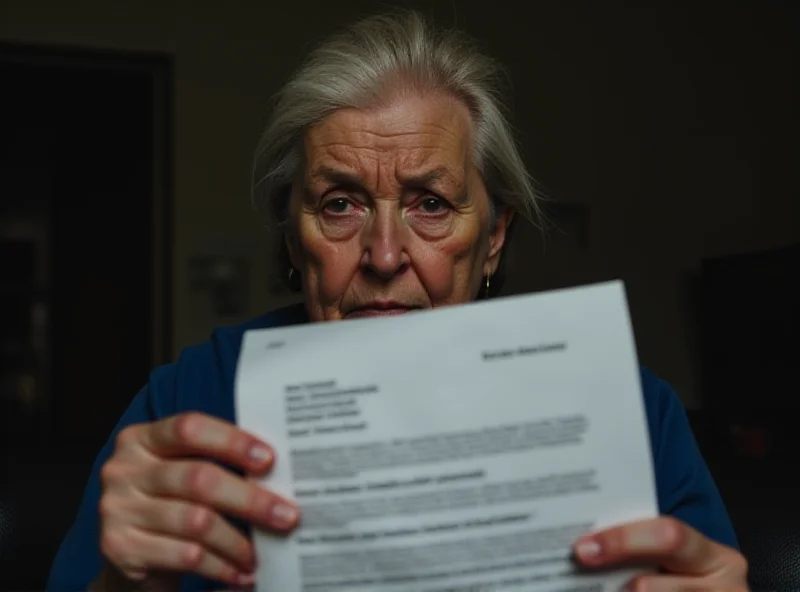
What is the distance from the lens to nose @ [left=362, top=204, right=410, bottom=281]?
0.97m

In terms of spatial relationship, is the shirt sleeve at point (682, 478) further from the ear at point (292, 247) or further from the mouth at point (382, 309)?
the ear at point (292, 247)

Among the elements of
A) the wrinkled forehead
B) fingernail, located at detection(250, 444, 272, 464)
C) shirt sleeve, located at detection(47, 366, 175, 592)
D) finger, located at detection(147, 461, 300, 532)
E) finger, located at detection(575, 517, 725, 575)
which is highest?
the wrinkled forehead

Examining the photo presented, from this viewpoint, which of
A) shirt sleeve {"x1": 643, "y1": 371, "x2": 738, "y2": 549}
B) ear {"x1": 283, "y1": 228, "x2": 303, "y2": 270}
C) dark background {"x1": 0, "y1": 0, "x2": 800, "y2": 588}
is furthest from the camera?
dark background {"x1": 0, "y1": 0, "x2": 800, "y2": 588}

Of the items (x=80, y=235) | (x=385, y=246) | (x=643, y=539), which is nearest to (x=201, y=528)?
(x=643, y=539)

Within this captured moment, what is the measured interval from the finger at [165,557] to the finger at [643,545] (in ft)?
0.78

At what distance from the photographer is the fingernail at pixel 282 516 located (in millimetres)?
622

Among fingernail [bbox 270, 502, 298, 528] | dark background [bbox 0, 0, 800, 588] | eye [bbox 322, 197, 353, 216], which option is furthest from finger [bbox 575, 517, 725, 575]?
dark background [bbox 0, 0, 800, 588]

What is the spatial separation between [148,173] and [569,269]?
1.59 m

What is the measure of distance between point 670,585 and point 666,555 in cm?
3

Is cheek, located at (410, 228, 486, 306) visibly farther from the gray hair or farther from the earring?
the earring

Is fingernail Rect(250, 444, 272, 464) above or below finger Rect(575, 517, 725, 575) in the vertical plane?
above

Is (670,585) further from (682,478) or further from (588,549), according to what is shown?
(682,478)

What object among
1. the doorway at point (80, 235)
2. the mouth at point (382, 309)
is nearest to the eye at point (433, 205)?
the mouth at point (382, 309)

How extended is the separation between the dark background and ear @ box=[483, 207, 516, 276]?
1.97 m
